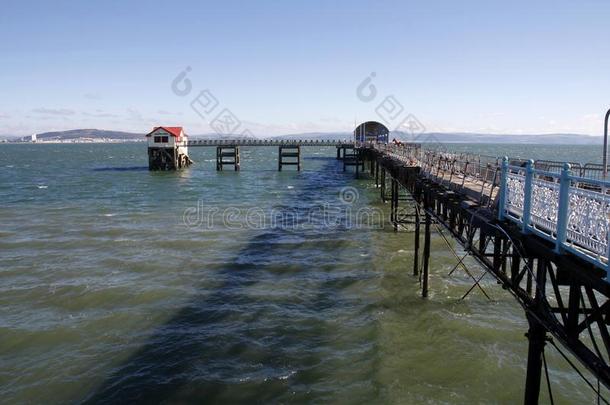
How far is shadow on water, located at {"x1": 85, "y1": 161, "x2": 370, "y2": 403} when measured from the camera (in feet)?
36.9

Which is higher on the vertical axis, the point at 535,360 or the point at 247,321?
the point at 535,360

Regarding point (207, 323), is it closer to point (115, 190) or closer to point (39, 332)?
point (39, 332)

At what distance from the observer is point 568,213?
7168mm

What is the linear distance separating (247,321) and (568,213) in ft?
33.8

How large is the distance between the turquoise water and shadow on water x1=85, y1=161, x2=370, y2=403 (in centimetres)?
5

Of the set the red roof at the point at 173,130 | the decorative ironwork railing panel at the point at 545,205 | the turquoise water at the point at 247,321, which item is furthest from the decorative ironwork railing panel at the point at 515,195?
the red roof at the point at 173,130

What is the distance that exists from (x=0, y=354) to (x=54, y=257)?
993 cm

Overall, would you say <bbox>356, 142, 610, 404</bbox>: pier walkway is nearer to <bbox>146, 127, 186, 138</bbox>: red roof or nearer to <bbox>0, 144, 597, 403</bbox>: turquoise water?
<bbox>0, 144, 597, 403</bbox>: turquoise water

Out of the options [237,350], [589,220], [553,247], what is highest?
[589,220]

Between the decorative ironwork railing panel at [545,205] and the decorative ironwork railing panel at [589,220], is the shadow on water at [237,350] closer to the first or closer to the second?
the decorative ironwork railing panel at [545,205]

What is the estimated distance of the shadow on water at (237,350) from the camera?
11234mm

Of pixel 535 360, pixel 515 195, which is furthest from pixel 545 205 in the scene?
pixel 535 360

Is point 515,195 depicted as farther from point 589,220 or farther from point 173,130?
point 173,130

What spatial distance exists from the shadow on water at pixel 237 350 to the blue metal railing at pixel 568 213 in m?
5.99
